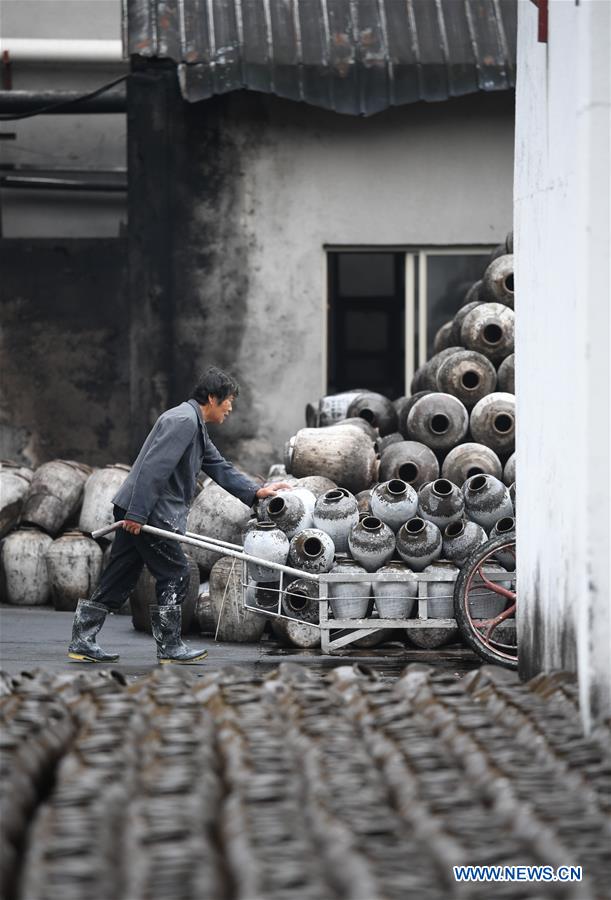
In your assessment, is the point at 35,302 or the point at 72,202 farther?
the point at 72,202

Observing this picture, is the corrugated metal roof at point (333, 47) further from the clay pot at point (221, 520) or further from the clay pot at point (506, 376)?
the clay pot at point (221, 520)

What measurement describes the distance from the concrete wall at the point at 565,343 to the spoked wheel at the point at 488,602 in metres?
2.17

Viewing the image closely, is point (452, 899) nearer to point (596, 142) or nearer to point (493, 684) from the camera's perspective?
point (493, 684)

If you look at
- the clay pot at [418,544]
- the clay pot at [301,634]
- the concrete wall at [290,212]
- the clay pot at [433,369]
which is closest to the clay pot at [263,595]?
the clay pot at [301,634]

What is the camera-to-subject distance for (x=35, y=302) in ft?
46.4

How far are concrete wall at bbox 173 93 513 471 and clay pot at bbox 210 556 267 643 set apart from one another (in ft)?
10.7

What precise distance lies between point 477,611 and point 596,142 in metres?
4.04

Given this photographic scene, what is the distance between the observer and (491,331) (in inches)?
409

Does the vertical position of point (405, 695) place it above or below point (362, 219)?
below

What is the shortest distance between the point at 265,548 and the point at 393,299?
4971 millimetres

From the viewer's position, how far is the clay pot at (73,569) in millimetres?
10672

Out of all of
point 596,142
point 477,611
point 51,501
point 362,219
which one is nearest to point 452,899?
point 596,142

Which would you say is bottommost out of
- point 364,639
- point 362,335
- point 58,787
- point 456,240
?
point 364,639

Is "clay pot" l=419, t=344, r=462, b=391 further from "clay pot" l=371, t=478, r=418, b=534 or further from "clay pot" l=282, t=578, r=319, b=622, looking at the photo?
"clay pot" l=282, t=578, r=319, b=622
